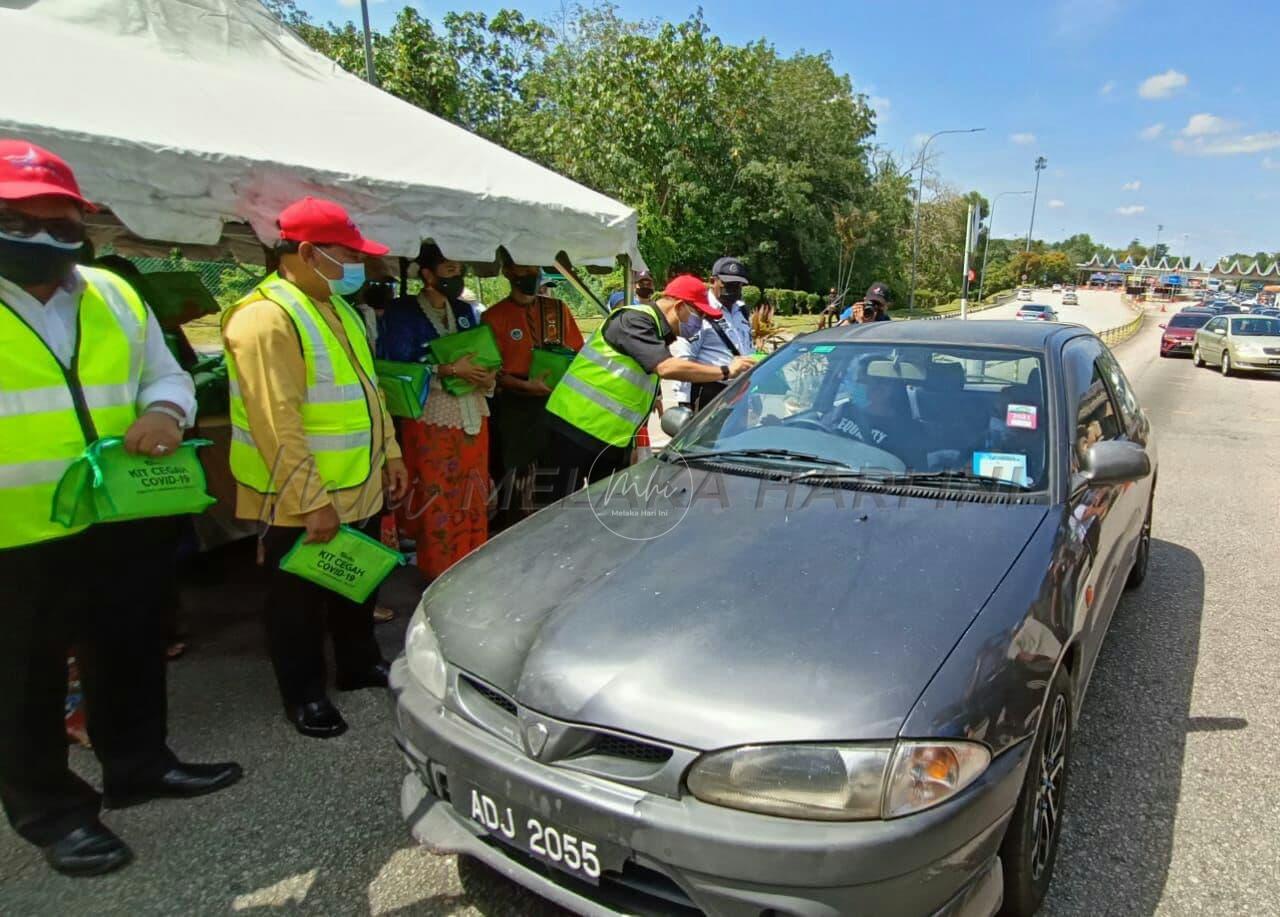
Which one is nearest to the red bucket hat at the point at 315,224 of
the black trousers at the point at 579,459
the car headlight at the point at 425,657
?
the car headlight at the point at 425,657

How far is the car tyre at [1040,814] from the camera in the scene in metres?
1.85

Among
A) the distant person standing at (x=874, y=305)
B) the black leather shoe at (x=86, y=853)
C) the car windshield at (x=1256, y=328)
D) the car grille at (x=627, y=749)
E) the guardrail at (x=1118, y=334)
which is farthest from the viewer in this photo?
the guardrail at (x=1118, y=334)

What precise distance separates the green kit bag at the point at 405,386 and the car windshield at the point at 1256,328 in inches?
768

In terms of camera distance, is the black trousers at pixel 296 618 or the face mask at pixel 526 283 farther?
the face mask at pixel 526 283

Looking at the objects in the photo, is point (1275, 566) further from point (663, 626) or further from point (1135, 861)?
point (663, 626)

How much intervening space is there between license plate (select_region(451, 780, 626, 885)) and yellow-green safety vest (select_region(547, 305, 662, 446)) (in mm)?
2318

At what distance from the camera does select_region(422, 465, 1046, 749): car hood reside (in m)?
1.60

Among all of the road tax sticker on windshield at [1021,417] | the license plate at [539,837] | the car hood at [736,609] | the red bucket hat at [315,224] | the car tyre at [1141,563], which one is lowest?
the car tyre at [1141,563]

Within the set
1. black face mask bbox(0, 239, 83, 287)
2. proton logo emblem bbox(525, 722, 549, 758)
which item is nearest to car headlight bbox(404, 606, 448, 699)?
proton logo emblem bbox(525, 722, 549, 758)

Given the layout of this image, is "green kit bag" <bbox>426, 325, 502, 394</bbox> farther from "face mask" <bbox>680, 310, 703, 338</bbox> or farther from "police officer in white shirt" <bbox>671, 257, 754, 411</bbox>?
"police officer in white shirt" <bbox>671, 257, 754, 411</bbox>

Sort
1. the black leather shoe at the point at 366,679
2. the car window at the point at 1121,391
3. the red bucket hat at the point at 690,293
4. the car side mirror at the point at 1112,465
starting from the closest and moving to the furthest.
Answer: the car side mirror at the point at 1112,465
the black leather shoe at the point at 366,679
the car window at the point at 1121,391
the red bucket hat at the point at 690,293

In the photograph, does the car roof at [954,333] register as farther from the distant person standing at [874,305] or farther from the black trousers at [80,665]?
the distant person standing at [874,305]

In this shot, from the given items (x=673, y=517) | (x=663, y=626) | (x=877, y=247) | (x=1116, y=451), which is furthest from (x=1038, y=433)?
(x=877, y=247)

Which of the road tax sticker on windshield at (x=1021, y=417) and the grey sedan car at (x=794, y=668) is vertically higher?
the road tax sticker on windshield at (x=1021, y=417)
